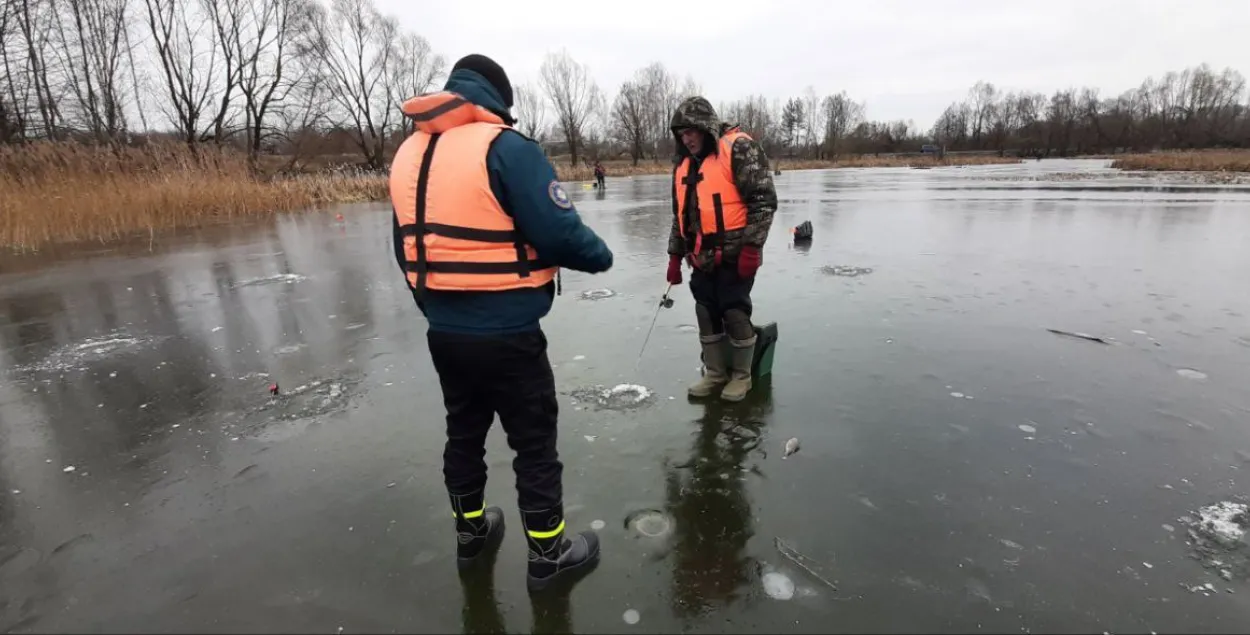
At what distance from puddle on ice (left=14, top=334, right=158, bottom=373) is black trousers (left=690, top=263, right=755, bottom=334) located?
5110mm

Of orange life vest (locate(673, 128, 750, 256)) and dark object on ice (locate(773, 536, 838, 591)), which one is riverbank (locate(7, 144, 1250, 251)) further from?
dark object on ice (locate(773, 536, 838, 591))

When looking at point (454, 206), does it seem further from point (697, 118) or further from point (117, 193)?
point (117, 193)

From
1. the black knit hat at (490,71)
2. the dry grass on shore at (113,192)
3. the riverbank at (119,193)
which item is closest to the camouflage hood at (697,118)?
the black knit hat at (490,71)

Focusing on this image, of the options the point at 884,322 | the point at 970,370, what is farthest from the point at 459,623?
the point at 884,322

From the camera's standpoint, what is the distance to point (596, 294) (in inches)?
283

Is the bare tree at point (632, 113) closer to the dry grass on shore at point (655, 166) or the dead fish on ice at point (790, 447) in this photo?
the dry grass on shore at point (655, 166)

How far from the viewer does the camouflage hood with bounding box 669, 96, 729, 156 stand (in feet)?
12.0

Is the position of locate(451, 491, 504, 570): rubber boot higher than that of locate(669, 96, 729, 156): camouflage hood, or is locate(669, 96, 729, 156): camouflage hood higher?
locate(669, 96, 729, 156): camouflage hood

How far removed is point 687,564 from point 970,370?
3147 mm

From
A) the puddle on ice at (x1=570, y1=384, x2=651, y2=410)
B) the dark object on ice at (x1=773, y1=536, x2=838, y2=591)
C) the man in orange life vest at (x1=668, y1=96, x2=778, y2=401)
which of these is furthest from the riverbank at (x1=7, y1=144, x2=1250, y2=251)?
the dark object on ice at (x1=773, y1=536, x2=838, y2=591)

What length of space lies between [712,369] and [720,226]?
1040 millimetres

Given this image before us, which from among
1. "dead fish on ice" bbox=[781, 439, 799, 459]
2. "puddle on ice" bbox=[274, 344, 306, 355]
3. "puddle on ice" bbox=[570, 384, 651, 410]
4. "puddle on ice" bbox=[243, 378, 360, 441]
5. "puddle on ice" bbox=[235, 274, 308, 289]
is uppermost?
"puddle on ice" bbox=[235, 274, 308, 289]

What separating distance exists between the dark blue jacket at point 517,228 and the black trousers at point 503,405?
6cm

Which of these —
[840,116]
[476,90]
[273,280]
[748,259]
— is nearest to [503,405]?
[476,90]
